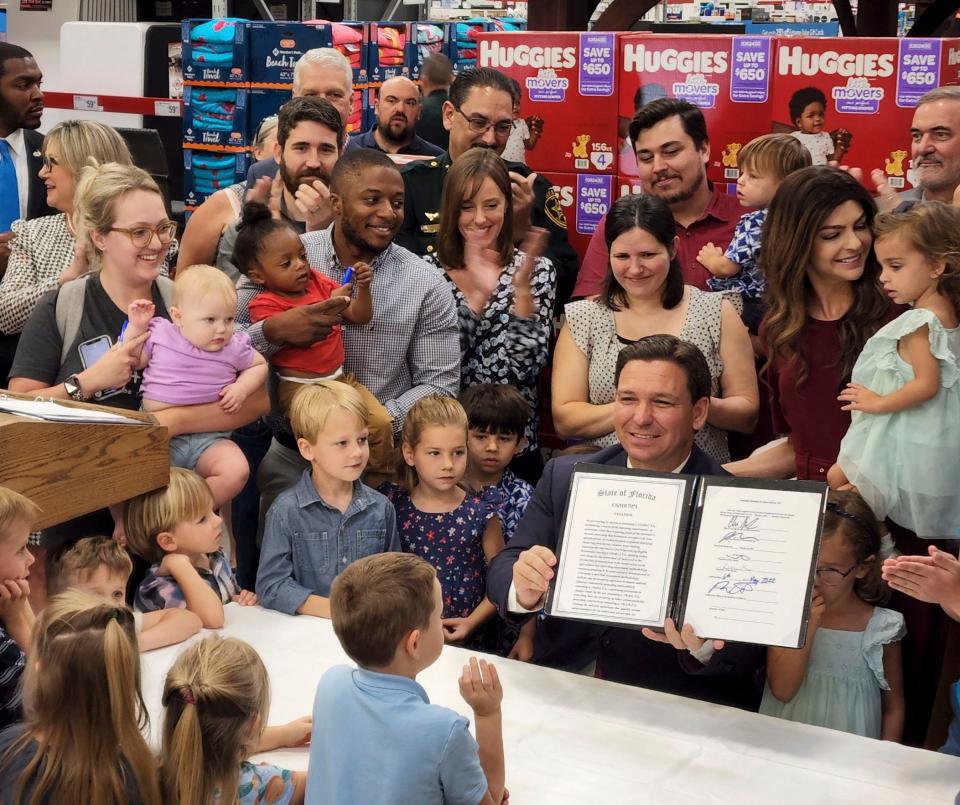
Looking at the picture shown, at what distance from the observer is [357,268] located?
152 inches

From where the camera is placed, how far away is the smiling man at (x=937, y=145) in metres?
4.37

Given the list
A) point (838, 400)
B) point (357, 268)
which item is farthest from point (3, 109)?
point (838, 400)

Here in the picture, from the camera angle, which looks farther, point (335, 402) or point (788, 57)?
point (788, 57)

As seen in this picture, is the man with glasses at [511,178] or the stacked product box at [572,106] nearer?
the man with glasses at [511,178]

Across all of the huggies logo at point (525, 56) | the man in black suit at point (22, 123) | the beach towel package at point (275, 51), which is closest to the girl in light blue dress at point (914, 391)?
the huggies logo at point (525, 56)

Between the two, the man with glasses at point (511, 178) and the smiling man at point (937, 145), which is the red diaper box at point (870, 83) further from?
the man with glasses at point (511, 178)

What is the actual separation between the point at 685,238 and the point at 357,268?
4.17 feet

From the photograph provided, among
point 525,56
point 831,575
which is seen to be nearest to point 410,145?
point 525,56

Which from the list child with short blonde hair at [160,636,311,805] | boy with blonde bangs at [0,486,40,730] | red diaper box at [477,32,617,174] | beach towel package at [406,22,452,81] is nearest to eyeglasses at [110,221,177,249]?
boy with blonde bangs at [0,486,40,730]

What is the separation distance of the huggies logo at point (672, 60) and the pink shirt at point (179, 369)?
2.50 meters

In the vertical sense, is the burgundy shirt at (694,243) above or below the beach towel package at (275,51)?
below

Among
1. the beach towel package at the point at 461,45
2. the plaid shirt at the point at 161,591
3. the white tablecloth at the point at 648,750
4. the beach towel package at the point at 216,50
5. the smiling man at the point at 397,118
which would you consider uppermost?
the beach towel package at the point at 461,45

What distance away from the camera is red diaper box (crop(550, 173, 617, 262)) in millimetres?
5562

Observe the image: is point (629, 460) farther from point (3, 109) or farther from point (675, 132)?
point (3, 109)
